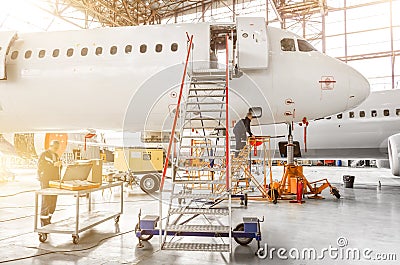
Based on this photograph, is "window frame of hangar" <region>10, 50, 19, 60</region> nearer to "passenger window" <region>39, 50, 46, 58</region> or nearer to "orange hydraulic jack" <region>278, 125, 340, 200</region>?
"passenger window" <region>39, 50, 46, 58</region>

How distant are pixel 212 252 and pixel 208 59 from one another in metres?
4.89

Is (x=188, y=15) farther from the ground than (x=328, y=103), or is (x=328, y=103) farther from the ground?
(x=188, y=15)

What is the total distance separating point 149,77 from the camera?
8953 mm

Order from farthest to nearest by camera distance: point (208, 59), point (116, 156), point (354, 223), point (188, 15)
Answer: point (188, 15) < point (116, 156) < point (208, 59) < point (354, 223)

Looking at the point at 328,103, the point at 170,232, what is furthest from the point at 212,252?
the point at 328,103

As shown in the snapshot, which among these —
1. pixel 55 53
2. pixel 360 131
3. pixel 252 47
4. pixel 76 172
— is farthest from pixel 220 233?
pixel 360 131

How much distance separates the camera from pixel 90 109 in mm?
→ 9461

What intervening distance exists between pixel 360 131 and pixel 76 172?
42.7 feet

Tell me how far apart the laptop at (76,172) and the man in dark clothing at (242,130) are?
159 inches

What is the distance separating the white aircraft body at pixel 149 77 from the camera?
8.68m

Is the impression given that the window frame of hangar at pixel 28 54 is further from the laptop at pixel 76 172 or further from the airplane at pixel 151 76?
the laptop at pixel 76 172

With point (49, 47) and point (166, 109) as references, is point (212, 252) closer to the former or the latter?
point (166, 109)

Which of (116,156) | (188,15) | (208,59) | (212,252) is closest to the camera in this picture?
(212,252)

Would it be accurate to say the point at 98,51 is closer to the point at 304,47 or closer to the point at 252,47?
the point at 252,47
